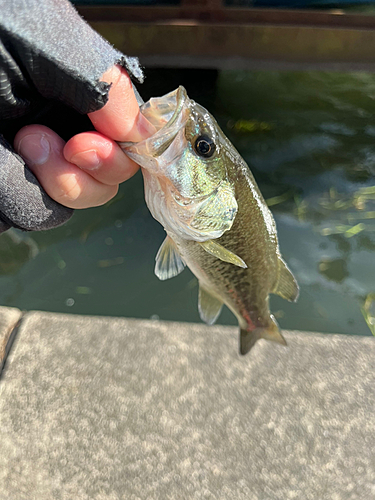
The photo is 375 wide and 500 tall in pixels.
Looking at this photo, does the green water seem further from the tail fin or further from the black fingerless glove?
A: the black fingerless glove

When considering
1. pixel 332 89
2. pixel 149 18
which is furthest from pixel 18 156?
pixel 332 89

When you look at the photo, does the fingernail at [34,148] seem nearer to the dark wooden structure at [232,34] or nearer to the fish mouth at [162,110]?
the fish mouth at [162,110]

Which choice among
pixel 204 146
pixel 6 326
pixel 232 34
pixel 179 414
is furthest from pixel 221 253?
pixel 232 34

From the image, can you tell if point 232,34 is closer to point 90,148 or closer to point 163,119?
point 163,119

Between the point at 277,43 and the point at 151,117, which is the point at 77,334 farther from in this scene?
the point at 277,43

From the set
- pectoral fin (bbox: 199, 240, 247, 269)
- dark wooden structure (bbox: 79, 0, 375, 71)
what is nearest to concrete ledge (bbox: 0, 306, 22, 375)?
pectoral fin (bbox: 199, 240, 247, 269)

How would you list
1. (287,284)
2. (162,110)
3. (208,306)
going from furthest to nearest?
1. (208,306)
2. (287,284)
3. (162,110)
